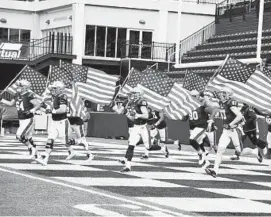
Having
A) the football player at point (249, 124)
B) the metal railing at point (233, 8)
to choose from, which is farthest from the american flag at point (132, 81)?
the metal railing at point (233, 8)

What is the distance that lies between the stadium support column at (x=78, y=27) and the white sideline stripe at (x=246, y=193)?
1315 inches

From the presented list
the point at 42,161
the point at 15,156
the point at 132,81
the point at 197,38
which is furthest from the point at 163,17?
the point at 42,161

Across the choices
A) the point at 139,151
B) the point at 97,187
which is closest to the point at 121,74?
the point at 139,151

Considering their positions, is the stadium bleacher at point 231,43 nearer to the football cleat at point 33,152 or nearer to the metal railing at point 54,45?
the metal railing at point 54,45

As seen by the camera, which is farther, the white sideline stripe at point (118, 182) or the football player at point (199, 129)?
the football player at point (199, 129)

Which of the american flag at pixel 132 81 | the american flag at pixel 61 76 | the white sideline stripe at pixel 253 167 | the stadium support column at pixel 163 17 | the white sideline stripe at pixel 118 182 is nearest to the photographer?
the white sideline stripe at pixel 118 182

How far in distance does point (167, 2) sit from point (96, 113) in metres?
15.2

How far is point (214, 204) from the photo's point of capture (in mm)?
12828

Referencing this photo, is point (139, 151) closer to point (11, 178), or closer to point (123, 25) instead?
point (11, 178)

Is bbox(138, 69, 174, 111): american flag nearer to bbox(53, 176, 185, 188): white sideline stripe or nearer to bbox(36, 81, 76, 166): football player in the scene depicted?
bbox(36, 81, 76, 166): football player

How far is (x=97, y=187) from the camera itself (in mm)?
14398

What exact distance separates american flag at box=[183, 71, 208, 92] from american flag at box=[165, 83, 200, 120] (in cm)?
54

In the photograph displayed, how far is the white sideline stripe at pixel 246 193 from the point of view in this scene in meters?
14.1

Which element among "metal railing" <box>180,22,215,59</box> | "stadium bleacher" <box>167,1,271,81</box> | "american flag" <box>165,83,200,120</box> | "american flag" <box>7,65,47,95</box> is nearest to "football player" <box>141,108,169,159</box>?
"american flag" <box>165,83,200,120</box>
